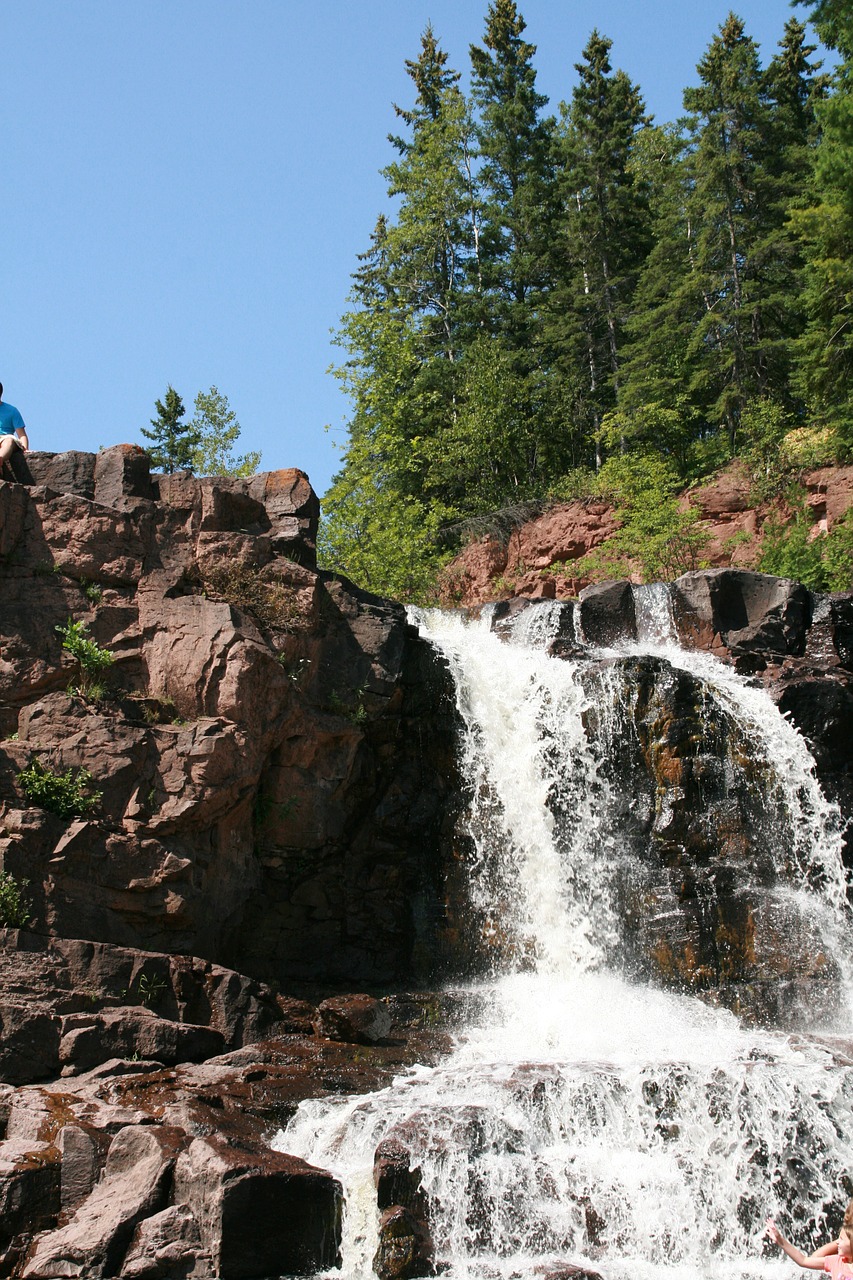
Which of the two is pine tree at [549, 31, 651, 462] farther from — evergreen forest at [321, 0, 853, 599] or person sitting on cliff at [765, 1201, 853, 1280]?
person sitting on cliff at [765, 1201, 853, 1280]

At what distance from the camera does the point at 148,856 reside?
12.1 m

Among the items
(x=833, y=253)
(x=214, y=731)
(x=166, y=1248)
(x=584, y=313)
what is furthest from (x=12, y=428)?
(x=584, y=313)

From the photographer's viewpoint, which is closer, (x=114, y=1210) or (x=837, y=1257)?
(x=837, y=1257)

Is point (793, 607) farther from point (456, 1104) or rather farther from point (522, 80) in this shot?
point (522, 80)

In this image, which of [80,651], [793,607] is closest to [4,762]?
[80,651]

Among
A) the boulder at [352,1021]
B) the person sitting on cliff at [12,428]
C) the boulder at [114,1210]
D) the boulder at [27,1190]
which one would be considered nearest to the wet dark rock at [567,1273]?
the boulder at [114,1210]

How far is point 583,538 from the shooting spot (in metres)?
28.6

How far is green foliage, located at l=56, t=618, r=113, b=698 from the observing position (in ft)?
41.8

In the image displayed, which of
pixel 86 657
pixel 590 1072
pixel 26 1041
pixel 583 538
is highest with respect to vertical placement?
pixel 583 538

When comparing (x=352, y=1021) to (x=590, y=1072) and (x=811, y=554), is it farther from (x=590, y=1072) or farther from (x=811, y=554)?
(x=811, y=554)

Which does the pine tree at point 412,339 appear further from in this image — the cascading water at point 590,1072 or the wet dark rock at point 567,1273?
the wet dark rock at point 567,1273

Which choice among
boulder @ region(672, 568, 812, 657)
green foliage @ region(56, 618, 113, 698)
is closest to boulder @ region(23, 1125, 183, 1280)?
green foliage @ region(56, 618, 113, 698)

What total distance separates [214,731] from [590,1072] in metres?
5.91

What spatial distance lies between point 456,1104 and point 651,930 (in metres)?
5.29
